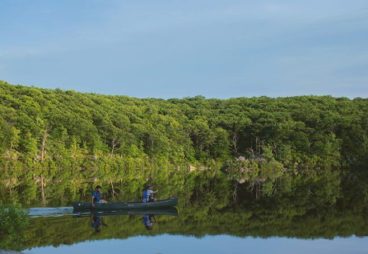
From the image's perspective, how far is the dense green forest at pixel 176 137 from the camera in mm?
80688

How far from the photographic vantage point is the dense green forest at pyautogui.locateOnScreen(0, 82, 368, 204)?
265 ft

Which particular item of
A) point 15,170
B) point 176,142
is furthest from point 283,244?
point 176,142

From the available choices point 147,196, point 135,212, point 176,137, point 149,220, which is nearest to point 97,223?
point 149,220

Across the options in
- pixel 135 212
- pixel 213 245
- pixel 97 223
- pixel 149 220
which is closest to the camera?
pixel 213 245

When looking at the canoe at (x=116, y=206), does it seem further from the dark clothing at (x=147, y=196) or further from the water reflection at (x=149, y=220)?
the water reflection at (x=149, y=220)

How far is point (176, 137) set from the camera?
10156 cm

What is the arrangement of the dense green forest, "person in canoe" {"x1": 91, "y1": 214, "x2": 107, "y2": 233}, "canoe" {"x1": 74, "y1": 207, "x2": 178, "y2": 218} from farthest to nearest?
1. the dense green forest
2. "canoe" {"x1": 74, "y1": 207, "x2": 178, "y2": 218}
3. "person in canoe" {"x1": 91, "y1": 214, "x2": 107, "y2": 233}

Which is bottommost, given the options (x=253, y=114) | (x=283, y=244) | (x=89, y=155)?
(x=283, y=244)

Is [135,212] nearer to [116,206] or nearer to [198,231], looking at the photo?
[116,206]

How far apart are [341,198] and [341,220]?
1201cm

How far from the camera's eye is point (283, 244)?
893 inches

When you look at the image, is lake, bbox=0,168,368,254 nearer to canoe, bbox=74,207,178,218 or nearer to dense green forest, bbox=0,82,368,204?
canoe, bbox=74,207,178,218

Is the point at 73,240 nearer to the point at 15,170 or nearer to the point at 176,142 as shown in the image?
the point at 15,170

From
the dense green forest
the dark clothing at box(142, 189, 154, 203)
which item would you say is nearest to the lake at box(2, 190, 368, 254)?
the dark clothing at box(142, 189, 154, 203)
